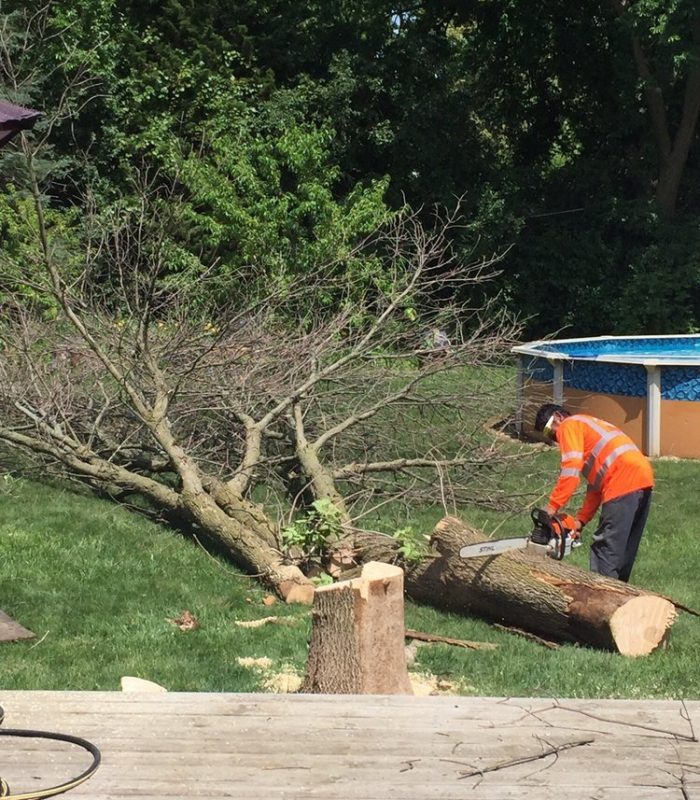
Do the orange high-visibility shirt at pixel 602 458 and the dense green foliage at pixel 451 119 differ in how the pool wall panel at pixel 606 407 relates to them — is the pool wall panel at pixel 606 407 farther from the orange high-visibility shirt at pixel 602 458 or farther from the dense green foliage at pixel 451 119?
the dense green foliage at pixel 451 119

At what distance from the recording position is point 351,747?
10.7ft

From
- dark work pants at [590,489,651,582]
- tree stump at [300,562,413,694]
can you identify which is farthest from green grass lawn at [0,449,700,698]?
tree stump at [300,562,413,694]

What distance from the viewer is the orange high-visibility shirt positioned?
6.57 metres

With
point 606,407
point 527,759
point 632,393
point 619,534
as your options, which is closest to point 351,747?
point 527,759

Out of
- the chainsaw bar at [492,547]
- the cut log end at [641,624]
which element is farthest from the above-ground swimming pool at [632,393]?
the cut log end at [641,624]

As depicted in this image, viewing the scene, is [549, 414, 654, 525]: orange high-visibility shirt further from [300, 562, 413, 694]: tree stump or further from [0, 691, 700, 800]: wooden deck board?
[0, 691, 700, 800]: wooden deck board

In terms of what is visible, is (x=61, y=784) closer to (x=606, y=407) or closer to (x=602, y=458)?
(x=602, y=458)

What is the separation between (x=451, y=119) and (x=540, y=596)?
57.1 ft

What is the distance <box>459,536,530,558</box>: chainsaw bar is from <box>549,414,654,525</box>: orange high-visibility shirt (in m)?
0.71

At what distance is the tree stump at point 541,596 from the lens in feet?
18.9

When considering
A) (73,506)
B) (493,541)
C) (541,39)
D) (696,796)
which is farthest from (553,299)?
(696,796)

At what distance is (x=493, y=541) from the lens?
19.7ft

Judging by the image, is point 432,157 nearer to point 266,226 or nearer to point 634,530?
point 266,226

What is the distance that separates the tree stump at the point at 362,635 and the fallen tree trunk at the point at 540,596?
61.0 inches
